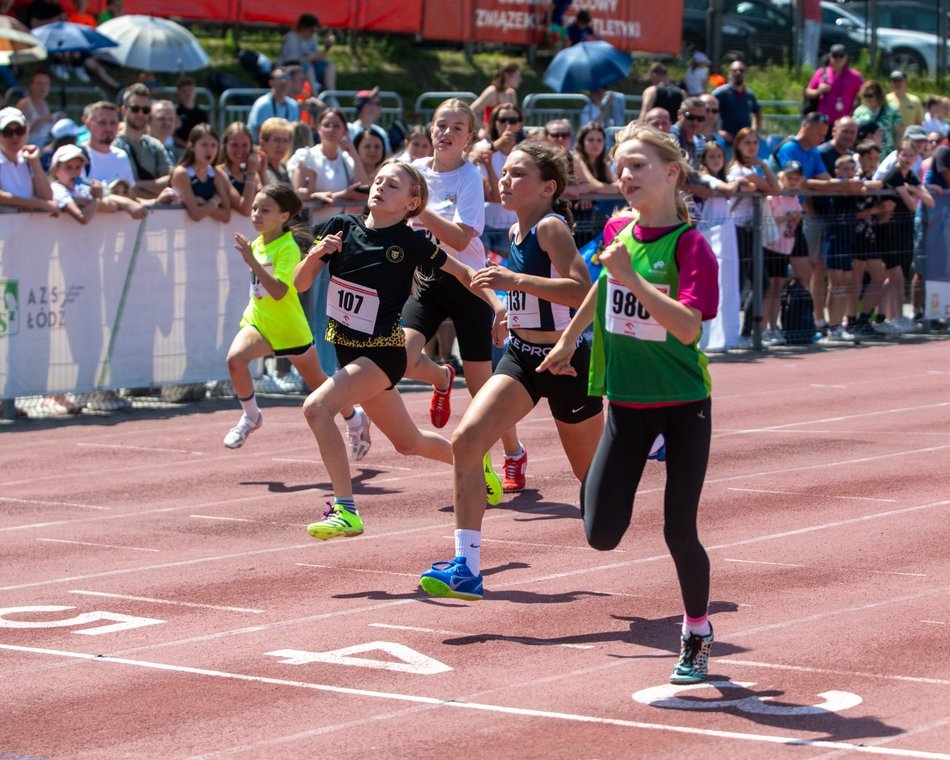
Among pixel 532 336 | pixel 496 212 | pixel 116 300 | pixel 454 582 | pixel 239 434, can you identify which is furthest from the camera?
pixel 496 212

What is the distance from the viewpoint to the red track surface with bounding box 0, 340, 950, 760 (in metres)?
6.07

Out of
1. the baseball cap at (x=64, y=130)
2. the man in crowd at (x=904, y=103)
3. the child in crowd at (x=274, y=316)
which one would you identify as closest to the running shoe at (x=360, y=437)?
the child in crowd at (x=274, y=316)

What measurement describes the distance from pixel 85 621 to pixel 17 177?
7.53 meters

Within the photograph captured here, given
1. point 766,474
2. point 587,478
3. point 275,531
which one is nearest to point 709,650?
point 587,478

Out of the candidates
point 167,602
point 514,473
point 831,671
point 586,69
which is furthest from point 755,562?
point 586,69

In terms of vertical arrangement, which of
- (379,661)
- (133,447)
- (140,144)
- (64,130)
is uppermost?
(64,130)

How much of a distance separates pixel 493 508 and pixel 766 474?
207 cm

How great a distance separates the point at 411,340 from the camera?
10.8 meters

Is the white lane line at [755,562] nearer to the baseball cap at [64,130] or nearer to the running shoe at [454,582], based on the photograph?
the running shoe at [454,582]

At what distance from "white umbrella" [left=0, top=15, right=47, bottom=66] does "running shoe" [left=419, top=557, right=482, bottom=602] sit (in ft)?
44.0

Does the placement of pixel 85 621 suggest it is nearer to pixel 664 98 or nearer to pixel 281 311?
pixel 281 311

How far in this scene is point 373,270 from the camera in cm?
907

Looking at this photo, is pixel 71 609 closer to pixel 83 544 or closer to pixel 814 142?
pixel 83 544

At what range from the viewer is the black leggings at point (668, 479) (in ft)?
21.7
